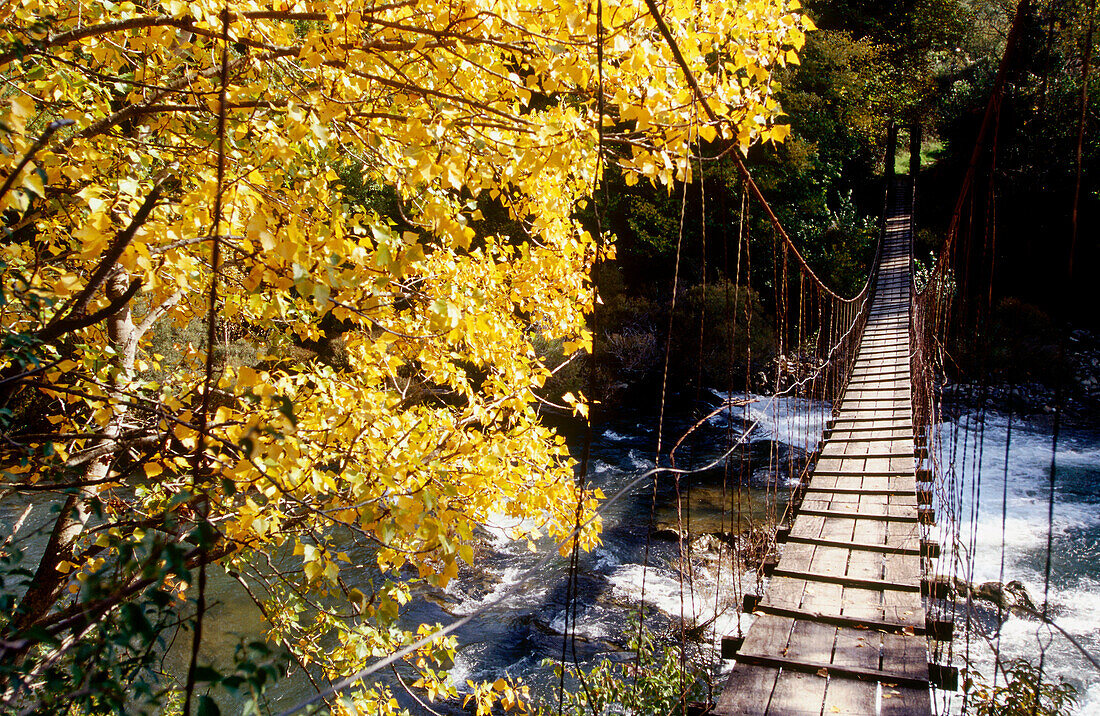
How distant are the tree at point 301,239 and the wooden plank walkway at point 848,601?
0.81 metres

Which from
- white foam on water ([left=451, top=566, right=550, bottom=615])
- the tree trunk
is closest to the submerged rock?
white foam on water ([left=451, top=566, right=550, bottom=615])

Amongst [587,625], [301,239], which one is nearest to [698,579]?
[587,625]

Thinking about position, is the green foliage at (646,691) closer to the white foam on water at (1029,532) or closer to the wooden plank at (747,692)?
the wooden plank at (747,692)

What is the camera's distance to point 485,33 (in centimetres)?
187

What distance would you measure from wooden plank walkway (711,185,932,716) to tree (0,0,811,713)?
2.65 ft

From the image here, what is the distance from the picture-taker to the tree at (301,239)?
132cm

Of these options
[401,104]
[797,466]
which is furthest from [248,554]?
[797,466]

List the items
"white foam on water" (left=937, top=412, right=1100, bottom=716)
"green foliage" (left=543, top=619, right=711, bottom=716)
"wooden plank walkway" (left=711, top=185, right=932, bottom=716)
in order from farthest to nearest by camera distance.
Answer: "white foam on water" (left=937, top=412, right=1100, bottom=716) < "green foliage" (left=543, top=619, right=711, bottom=716) < "wooden plank walkway" (left=711, top=185, right=932, bottom=716)

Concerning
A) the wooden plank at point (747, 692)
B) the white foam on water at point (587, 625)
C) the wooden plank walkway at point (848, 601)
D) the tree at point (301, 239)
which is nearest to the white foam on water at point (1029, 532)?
the wooden plank walkway at point (848, 601)

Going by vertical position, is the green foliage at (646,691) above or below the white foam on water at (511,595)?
above

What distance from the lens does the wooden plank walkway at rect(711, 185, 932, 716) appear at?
72.4 inches

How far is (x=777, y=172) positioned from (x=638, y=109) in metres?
12.4

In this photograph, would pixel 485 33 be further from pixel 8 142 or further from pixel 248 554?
pixel 248 554

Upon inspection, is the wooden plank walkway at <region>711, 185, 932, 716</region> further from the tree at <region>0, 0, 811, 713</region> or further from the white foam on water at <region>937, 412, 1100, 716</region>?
the tree at <region>0, 0, 811, 713</region>
